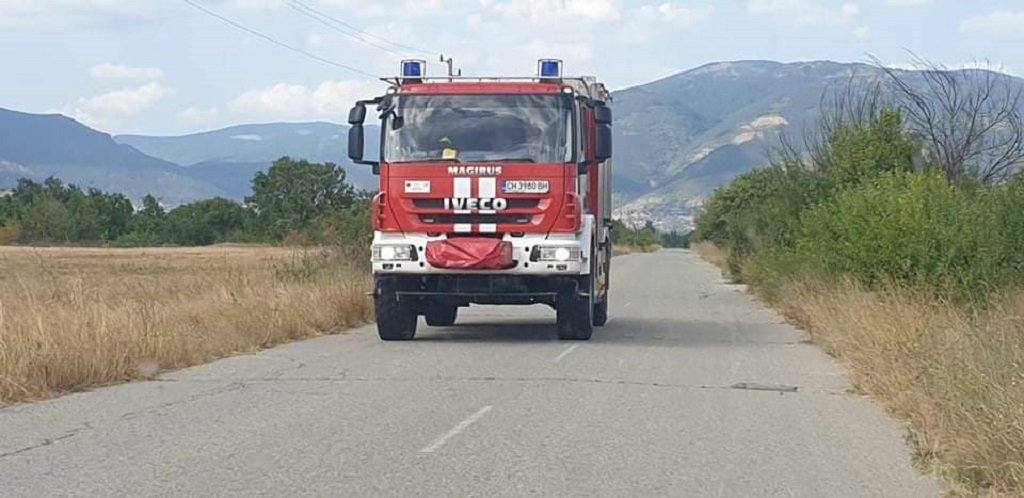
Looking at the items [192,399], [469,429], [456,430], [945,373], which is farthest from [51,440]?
[945,373]

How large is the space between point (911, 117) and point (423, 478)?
23.6m

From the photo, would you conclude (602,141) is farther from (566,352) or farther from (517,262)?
(566,352)

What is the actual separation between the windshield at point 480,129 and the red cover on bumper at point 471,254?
1.10m

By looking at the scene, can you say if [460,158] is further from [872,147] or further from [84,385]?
[872,147]

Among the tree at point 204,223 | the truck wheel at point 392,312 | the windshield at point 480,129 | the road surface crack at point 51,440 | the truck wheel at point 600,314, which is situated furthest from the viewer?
the tree at point 204,223

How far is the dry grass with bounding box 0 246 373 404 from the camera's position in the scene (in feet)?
43.7

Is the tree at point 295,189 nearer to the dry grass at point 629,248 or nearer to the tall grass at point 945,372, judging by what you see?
the dry grass at point 629,248

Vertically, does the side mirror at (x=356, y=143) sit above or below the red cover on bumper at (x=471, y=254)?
above

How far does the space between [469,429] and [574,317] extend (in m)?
8.23

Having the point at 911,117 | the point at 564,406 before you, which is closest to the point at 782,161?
the point at 911,117

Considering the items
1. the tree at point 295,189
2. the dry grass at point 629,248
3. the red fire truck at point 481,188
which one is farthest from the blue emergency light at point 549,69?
the dry grass at point 629,248

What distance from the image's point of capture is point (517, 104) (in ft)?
59.0

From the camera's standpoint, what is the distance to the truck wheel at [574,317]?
1862 centimetres

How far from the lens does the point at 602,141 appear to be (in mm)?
18500
